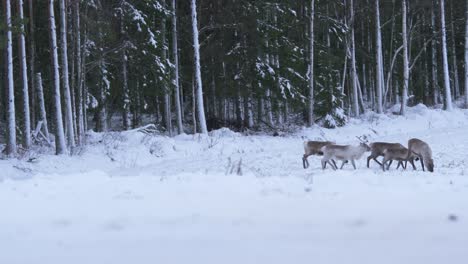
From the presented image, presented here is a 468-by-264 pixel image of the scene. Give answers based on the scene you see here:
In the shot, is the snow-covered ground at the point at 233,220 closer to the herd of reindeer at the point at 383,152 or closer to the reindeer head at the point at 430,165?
the reindeer head at the point at 430,165

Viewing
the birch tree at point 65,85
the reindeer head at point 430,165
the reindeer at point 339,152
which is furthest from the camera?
the birch tree at point 65,85

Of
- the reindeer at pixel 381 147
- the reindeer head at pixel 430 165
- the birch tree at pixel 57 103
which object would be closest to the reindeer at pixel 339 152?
the reindeer at pixel 381 147

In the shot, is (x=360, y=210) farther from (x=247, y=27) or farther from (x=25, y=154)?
(x=247, y=27)

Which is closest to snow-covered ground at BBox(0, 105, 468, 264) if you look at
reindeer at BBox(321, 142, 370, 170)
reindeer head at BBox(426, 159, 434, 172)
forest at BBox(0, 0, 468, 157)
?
reindeer head at BBox(426, 159, 434, 172)

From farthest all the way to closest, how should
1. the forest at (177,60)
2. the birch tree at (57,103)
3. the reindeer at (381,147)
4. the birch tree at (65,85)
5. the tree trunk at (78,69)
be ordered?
1. the forest at (177,60)
2. the tree trunk at (78,69)
3. the birch tree at (65,85)
4. the birch tree at (57,103)
5. the reindeer at (381,147)

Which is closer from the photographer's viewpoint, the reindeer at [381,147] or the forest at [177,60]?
the reindeer at [381,147]

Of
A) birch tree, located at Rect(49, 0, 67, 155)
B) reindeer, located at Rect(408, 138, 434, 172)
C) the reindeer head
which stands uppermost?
birch tree, located at Rect(49, 0, 67, 155)

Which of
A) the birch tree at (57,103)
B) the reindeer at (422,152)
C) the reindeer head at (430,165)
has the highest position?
the birch tree at (57,103)

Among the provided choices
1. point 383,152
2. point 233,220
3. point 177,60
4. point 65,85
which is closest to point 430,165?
point 383,152

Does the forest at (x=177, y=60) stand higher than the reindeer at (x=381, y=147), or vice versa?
the forest at (x=177, y=60)

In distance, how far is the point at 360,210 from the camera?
5.46 metres

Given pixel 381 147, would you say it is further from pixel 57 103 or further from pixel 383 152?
pixel 57 103

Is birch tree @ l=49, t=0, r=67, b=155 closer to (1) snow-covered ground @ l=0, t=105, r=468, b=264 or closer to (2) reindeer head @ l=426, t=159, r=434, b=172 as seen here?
(1) snow-covered ground @ l=0, t=105, r=468, b=264

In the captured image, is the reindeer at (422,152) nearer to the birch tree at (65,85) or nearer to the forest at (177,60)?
the forest at (177,60)
